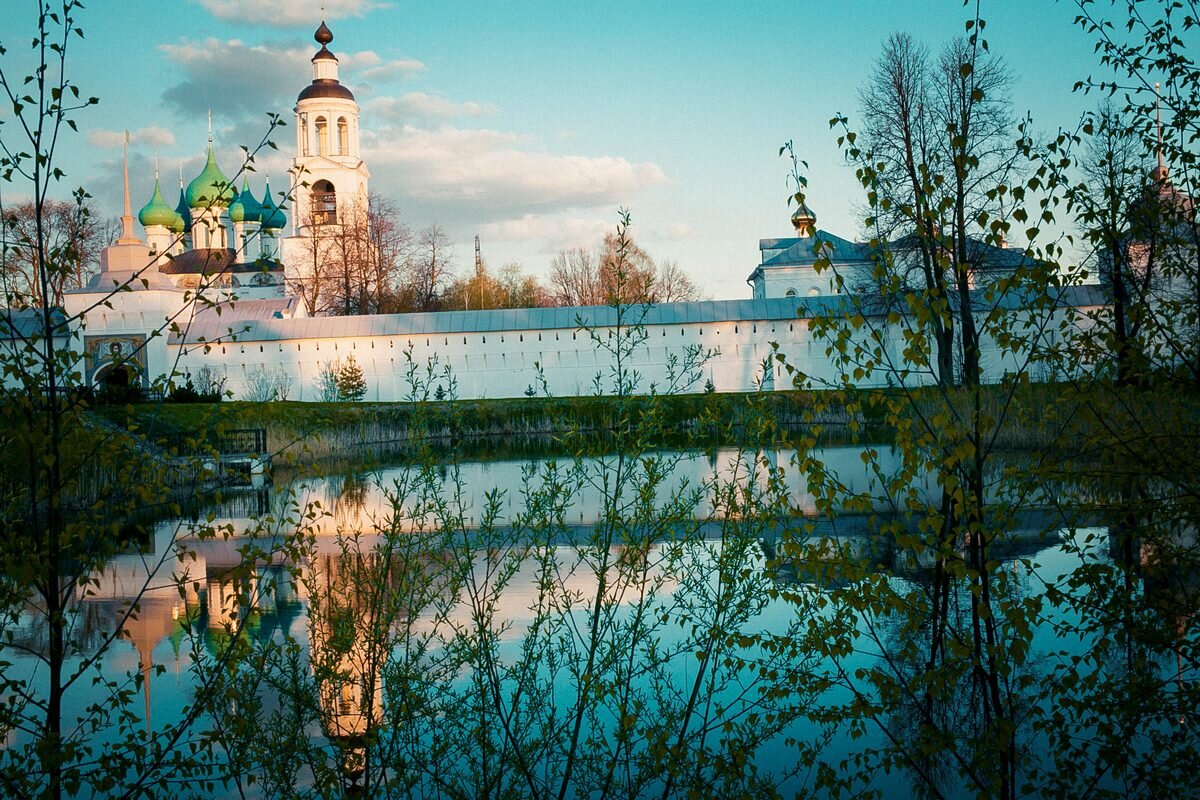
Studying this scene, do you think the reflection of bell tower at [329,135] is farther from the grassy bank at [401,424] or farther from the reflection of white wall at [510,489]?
the reflection of white wall at [510,489]

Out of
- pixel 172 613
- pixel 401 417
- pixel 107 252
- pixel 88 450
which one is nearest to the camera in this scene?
pixel 88 450

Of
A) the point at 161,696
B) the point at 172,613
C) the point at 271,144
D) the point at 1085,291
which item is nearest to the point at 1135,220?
the point at 271,144

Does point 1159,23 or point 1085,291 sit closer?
point 1159,23

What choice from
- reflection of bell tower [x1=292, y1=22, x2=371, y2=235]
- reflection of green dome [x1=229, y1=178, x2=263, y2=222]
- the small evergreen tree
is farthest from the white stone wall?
reflection of green dome [x1=229, y1=178, x2=263, y2=222]

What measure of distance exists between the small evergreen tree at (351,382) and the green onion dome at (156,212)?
Answer: 68.4 ft

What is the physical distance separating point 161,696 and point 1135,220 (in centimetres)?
437

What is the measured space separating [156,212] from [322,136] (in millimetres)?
8923

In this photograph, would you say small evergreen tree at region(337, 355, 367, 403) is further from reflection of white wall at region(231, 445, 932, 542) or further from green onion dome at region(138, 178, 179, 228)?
green onion dome at region(138, 178, 179, 228)

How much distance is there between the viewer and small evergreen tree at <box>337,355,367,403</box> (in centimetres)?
2906

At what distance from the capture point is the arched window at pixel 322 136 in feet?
141

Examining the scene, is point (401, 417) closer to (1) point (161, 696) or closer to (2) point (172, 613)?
(2) point (172, 613)

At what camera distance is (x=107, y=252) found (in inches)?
1326

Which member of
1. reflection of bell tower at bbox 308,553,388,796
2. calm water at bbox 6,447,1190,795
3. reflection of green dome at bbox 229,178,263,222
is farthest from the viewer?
reflection of green dome at bbox 229,178,263,222

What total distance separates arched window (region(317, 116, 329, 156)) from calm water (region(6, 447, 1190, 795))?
111 ft
